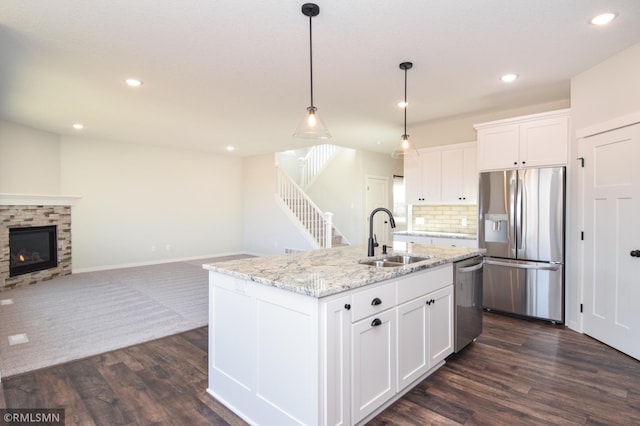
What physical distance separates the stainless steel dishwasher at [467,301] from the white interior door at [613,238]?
1.19 m

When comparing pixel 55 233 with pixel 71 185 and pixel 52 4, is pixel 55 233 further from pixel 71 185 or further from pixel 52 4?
pixel 52 4

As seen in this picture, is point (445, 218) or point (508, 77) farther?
point (445, 218)

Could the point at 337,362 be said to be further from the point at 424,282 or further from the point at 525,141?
the point at 525,141

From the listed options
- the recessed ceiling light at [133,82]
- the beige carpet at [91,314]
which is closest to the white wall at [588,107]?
the beige carpet at [91,314]

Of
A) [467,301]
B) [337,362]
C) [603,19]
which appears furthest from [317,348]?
[603,19]

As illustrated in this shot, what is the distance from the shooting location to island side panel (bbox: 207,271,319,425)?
69.0 inches

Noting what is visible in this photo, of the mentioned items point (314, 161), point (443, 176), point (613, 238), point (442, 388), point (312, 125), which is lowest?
point (442, 388)

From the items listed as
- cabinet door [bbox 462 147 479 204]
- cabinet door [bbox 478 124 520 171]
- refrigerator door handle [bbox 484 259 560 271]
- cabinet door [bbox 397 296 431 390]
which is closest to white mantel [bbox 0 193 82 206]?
cabinet door [bbox 397 296 431 390]

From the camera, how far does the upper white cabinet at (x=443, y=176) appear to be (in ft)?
16.2

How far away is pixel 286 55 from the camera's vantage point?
10.1ft

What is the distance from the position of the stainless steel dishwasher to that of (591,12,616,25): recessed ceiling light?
6.61ft

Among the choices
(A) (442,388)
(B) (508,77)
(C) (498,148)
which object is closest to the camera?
(A) (442,388)

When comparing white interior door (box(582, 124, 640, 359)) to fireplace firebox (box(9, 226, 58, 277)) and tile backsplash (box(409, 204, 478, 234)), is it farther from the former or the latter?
fireplace firebox (box(9, 226, 58, 277))

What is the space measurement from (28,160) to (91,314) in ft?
11.3
